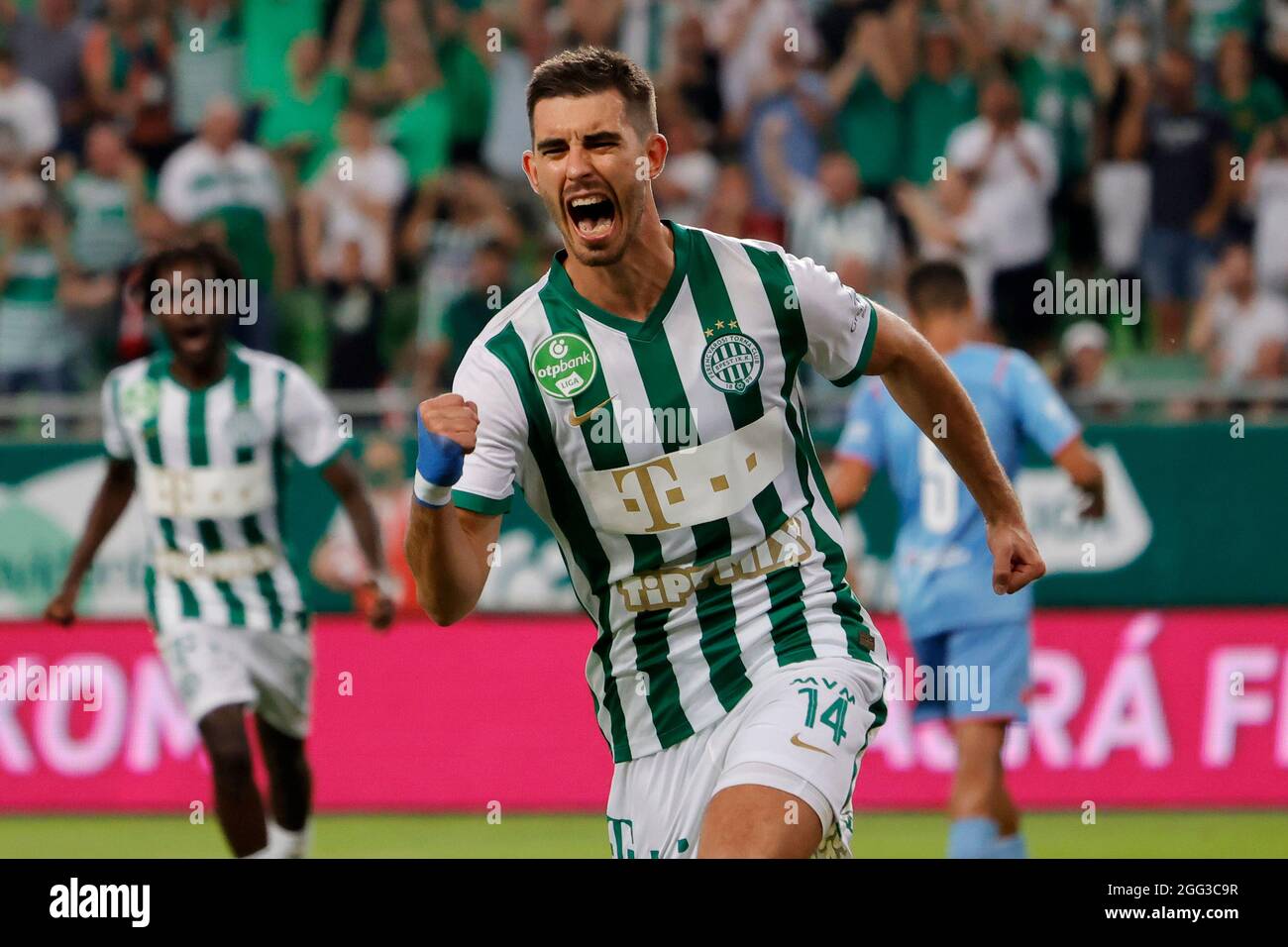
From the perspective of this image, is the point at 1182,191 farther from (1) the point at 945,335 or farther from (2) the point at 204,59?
(2) the point at 204,59

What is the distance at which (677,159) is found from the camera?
12.9 meters

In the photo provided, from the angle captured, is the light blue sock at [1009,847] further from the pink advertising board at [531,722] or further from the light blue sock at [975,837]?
the pink advertising board at [531,722]

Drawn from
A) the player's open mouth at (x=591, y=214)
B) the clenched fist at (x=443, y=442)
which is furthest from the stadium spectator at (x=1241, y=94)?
the clenched fist at (x=443, y=442)

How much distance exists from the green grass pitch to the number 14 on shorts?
14.5 feet

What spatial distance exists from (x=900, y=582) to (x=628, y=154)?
359cm

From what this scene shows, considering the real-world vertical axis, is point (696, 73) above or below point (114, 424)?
above

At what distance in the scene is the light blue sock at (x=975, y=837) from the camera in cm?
744

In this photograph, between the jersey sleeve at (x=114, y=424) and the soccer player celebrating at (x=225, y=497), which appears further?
the jersey sleeve at (x=114, y=424)

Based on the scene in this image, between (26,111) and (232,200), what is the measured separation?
1.73m

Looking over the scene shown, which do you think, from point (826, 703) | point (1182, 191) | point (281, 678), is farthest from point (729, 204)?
point (826, 703)

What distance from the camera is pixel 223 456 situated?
8.23 meters

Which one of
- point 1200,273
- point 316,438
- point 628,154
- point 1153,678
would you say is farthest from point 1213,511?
point 628,154

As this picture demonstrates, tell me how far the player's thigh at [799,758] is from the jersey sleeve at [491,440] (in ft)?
2.62

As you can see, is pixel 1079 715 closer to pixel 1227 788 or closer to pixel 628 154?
pixel 1227 788
